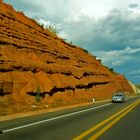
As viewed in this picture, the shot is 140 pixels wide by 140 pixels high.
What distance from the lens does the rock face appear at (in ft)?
133

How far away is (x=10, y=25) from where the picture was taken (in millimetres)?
47531

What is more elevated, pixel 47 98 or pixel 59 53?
pixel 59 53

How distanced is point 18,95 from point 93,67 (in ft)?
132

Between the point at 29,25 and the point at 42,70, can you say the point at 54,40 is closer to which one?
the point at 29,25

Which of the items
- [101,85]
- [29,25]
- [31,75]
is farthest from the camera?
[101,85]

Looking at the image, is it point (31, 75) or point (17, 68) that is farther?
point (31, 75)

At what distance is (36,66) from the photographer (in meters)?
46.5

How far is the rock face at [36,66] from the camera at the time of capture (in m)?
40.5

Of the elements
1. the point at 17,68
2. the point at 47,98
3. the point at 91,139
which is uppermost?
the point at 17,68

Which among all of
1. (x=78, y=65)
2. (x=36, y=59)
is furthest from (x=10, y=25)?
(x=78, y=65)

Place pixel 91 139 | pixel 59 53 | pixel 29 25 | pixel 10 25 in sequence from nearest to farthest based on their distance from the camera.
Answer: pixel 91 139 → pixel 10 25 → pixel 29 25 → pixel 59 53

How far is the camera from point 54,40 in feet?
205

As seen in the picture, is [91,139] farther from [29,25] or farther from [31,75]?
[29,25]

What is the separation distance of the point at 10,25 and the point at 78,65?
2187 cm
